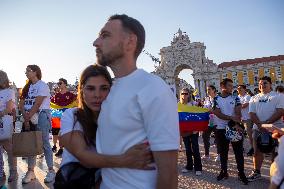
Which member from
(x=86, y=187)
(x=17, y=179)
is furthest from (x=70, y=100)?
(x=86, y=187)

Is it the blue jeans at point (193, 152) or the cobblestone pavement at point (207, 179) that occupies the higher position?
the blue jeans at point (193, 152)

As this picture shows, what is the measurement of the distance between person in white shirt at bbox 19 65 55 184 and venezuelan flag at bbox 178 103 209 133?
10.6ft

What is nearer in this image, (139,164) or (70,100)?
(139,164)

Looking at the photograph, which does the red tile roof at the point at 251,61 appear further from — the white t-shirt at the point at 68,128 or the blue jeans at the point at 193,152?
the white t-shirt at the point at 68,128

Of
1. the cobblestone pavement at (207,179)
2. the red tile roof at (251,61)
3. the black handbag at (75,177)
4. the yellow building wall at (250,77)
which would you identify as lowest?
the cobblestone pavement at (207,179)

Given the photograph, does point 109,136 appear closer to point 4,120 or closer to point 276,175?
point 276,175

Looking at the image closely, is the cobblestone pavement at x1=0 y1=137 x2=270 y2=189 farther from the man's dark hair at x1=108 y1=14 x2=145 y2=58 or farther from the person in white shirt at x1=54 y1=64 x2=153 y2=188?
the man's dark hair at x1=108 y1=14 x2=145 y2=58

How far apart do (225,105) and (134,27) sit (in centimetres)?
507

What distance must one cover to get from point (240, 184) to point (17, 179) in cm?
423

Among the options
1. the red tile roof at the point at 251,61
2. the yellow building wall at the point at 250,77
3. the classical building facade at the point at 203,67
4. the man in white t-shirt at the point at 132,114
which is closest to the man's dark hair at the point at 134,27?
the man in white t-shirt at the point at 132,114

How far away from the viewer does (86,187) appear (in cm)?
200

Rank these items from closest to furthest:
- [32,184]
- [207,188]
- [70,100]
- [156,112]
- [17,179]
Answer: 1. [156,112]
2. [207,188]
3. [32,184]
4. [17,179]
5. [70,100]

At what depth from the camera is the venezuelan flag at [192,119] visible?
25.8 feet

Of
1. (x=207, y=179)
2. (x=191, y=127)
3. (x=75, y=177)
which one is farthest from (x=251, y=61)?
(x=75, y=177)
